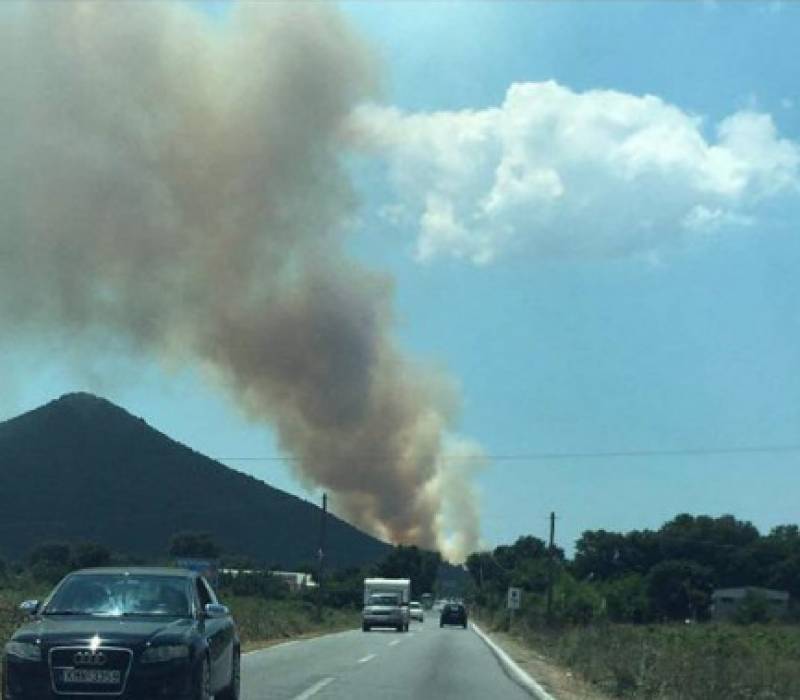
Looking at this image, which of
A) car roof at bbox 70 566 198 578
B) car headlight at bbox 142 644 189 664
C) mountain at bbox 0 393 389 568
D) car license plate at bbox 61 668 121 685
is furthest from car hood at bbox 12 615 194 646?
mountain at bbox 0 393 389 568

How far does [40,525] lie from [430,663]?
9839 cm

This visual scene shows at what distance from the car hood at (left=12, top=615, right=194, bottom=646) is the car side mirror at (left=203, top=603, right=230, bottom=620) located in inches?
32.9

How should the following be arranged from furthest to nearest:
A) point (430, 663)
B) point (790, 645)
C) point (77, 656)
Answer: point (790, 645) < point (430, 663) < point (77, 656)

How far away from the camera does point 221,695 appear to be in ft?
56.0

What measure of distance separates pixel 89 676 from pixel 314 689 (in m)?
8.33

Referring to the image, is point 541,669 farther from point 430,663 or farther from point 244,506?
point 244,506

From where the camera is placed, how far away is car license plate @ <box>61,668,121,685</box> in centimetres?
1364

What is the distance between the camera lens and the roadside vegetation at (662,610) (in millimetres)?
22406

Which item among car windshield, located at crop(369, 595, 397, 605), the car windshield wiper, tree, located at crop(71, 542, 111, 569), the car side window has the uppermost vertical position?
tree, located at crop(71, 542, 111, 569)

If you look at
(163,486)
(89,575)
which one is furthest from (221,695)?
(163,486)

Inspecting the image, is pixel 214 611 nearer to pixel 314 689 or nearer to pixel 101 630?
pixel 101 630

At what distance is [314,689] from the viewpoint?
21531 mm

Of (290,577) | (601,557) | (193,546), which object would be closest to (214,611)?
(290,577)

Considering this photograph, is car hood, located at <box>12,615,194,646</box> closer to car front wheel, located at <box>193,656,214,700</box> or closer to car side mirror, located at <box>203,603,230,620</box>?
car front wheel, located at <box>193,656,214,700</box>
